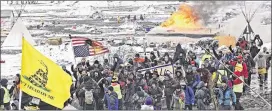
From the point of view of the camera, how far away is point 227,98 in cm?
1037

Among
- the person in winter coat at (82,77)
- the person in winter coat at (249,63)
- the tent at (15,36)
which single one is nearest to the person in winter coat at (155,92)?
the person in winter coat at (82,77)

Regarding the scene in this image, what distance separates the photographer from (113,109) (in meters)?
10.8

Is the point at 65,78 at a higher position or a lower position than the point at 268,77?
higher

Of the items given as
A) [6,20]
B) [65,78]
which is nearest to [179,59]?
[6,20]

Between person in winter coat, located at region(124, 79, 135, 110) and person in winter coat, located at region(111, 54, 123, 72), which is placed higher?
person in winter coat, located at region(111, 54, 123, 72)

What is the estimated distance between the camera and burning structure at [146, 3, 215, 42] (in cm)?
1377

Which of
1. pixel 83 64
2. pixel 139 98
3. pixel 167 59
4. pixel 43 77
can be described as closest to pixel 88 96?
pixel 139 98

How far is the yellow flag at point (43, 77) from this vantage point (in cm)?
756

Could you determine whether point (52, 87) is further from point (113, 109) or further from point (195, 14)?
point (195, 14)

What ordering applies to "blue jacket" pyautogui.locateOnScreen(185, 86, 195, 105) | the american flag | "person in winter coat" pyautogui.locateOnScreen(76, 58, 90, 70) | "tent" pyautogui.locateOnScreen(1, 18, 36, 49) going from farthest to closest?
1. "tent" pyautogui.locateOnScreen(1, 18, 36, 49)
2. "person in winter coat" pyautogui.locateOnScreen(76, 58, 90, 70)
3. the american flag
4. "blue jacket" pyautogui.locateOnScreen(185, 86, 195, 105)

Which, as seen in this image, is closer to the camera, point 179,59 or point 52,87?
point 52,87

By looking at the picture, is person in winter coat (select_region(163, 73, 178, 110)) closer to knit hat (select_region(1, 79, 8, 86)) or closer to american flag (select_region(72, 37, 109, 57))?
american flag (select_region(72, 37, 109, 57))

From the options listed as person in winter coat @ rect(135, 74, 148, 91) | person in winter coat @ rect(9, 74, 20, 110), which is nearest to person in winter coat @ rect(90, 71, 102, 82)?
person in winter coat @ rect(135, 74, 148, 91)

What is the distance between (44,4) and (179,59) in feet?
Result: 12.8
